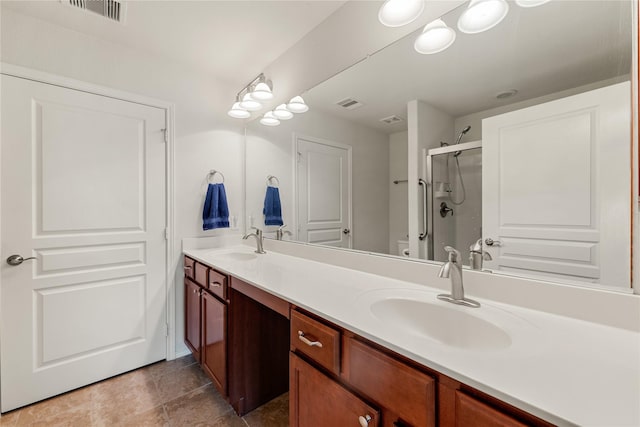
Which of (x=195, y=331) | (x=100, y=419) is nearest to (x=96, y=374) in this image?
(x=100, y=419)

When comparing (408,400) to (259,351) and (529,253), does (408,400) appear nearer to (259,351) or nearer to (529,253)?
(529,253)

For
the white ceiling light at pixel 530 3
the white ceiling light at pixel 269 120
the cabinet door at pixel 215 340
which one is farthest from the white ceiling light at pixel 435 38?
the cabinet door at pixel 215 340

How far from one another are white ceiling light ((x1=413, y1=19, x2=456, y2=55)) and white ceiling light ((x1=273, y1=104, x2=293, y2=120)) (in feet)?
3.57

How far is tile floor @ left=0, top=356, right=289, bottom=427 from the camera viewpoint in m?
1.50

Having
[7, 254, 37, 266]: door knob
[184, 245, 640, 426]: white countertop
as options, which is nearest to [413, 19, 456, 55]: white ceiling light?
[184, 245, 640, 426]: white countertop

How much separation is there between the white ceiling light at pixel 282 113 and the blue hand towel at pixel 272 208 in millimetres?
584

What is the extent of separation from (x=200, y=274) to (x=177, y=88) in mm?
1557

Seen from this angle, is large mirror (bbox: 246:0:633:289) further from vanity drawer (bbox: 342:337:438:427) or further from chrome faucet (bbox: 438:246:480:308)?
vanity drawer (bbox: 342:337:438:427)

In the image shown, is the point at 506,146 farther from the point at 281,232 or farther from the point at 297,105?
the point at 281,232

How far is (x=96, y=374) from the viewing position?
1.86 metres

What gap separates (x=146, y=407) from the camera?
5.30 ft

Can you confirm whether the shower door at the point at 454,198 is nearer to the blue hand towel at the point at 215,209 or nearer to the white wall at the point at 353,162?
the white wall at the point at 353,162

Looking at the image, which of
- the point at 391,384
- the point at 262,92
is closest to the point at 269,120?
the point at 262,92

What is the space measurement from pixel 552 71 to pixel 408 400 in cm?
115
